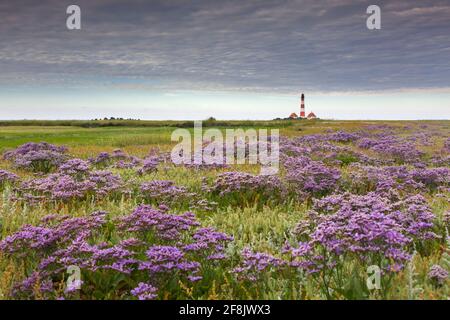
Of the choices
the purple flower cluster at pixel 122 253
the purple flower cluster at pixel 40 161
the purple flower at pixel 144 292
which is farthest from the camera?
the purple flower cluster at pixel 40 161

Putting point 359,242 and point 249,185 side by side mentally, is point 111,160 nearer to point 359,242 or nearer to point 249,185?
point 249,185

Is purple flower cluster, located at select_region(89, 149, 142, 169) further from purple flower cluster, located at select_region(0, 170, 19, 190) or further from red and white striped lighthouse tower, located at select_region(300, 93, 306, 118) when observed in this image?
red and white striped lighthouse tower, located at select_region(300, 93, 306, 118)

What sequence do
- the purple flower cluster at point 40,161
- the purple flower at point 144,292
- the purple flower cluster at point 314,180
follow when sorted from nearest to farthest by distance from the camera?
the purple flower at point 144,292 < the purple flower cluster at point 314,180 < the purple flower cluster at point 40,161

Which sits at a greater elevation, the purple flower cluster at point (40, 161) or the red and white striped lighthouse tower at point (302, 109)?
the red and white striped lighthouse tower at point (302, 109)

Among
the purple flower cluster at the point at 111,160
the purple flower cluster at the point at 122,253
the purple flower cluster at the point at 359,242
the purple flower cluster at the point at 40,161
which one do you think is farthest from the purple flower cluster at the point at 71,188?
the purple flower cluster at the point at 359,242

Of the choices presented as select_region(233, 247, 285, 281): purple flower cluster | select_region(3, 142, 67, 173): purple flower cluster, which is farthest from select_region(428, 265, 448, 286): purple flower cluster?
select_region(3, 142, 67, 173): purple flower cluster

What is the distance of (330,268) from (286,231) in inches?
101

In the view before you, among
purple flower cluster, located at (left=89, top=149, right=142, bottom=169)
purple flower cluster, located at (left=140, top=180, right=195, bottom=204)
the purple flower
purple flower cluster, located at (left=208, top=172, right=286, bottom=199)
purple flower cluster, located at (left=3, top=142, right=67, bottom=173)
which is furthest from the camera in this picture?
purple flower cluster, located at (left=89, top=149, right=142, bottom=169)

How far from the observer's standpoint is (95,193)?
10.6 m

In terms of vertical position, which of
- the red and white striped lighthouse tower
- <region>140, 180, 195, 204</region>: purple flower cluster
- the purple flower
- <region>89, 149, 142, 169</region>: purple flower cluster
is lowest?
the purple flower

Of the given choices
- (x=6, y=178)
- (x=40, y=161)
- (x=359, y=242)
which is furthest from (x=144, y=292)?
(x=40, y=161)

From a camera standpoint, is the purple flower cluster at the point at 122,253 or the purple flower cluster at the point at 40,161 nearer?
the purple flower cluster at the point at 122,253

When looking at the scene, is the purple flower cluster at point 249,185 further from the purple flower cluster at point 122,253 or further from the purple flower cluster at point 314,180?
the purple flower cluster at point 122,253
